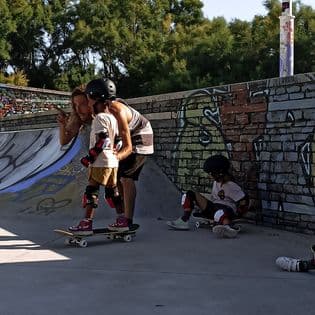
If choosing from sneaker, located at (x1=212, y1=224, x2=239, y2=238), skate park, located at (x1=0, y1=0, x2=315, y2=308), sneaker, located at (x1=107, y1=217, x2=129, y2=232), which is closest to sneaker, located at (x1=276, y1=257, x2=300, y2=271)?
skate park, located at (x1=0, y1=0, x2=315, y2=308)

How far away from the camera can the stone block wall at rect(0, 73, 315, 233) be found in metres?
6.74

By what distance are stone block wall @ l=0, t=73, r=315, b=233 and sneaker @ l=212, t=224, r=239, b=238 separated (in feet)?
2.70

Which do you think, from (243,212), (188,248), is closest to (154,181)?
(243,212)

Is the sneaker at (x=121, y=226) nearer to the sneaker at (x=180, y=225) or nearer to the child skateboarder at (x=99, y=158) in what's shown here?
the child skateboarder at (x=99, y=158)

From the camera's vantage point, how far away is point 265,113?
7.33 meters

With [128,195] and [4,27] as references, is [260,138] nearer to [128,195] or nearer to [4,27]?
[128,195]

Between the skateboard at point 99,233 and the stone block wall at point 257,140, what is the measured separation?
1939 mm

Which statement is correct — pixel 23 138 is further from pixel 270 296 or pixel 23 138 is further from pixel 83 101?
pixel 270 296

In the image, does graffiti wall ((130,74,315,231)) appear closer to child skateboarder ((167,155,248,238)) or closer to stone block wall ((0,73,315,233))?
stone block wall ((0,73,315,233))

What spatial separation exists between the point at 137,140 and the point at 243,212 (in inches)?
63.9

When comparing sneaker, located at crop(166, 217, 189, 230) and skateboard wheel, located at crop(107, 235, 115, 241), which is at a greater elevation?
sneaker, located at crop(166, 217, 189, 230)

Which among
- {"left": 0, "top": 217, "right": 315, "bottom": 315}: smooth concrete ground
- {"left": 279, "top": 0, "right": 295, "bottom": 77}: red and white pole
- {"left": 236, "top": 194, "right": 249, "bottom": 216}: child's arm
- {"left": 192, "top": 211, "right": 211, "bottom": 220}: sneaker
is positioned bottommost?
{"left": 0, "top": 217, "right": 315, "bottom": 315}: smooth concrete ground

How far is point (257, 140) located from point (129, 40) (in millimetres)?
34049

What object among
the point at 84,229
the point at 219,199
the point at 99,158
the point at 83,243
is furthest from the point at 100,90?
the point at 219,199
